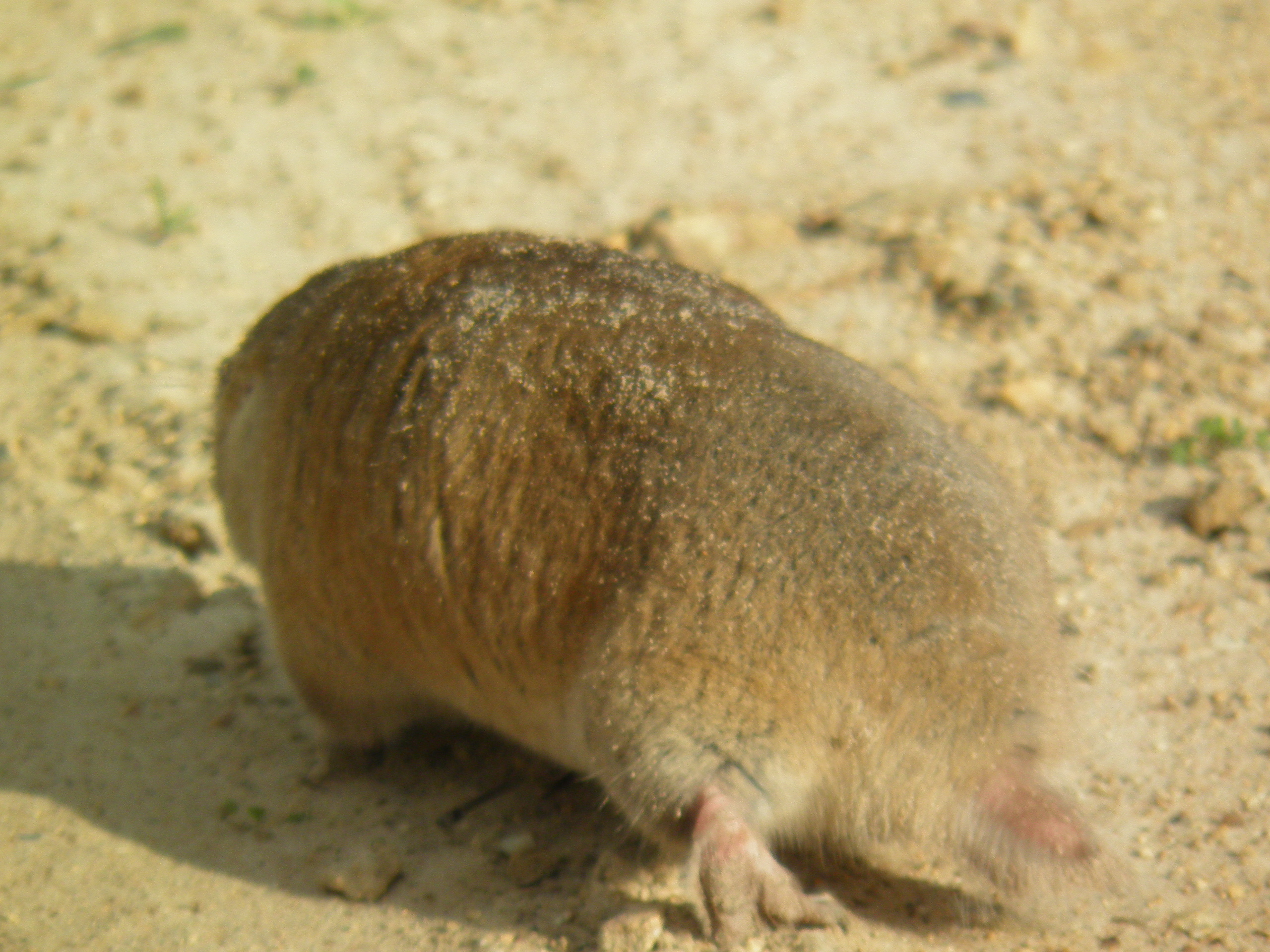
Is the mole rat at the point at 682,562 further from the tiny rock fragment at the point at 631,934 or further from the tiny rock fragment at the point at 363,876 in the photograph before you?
the tiny rock fragment at the point at 363,876

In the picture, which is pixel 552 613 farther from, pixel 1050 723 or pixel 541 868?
pixel 1050 723

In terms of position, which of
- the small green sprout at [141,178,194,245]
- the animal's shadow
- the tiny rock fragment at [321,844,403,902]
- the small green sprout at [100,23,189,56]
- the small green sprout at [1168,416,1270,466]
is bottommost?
the animal's shadow

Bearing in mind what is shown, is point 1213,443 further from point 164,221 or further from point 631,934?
point 164,221

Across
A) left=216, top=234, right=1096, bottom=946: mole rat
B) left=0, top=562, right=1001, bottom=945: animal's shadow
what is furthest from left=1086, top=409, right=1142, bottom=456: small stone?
left=0, top=562, right=1001, bottom=945: animal's shadow

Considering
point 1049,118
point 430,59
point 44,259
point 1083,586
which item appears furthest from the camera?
point 430,59

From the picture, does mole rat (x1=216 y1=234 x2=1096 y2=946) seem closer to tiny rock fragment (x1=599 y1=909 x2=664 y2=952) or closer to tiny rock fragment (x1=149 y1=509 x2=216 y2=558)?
tiny rock fragment (x1=599 y1=909 x2=664 y2=952)

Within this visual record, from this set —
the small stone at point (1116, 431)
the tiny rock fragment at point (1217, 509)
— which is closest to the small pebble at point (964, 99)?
the small stone at point (1116, 431)

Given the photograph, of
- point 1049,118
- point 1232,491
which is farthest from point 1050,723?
point 1049,118
